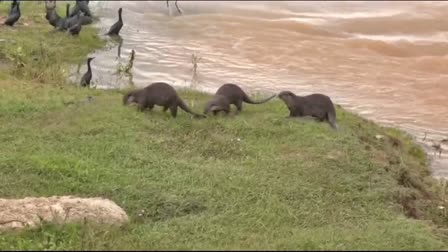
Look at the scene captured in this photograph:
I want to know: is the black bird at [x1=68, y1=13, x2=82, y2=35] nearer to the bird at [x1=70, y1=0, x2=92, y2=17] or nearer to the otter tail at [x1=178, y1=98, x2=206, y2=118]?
the bird at [x1=70, y1=0, x2=92, y2=17]

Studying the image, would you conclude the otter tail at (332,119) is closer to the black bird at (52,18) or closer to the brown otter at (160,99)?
the brown otter at (160,99)

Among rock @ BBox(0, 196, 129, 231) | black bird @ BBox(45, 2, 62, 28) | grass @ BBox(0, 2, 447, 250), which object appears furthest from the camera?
black bird @ BBox(45, 2, 62, 28)

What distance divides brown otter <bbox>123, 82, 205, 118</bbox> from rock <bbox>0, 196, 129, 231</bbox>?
341cm

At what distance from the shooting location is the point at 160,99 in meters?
10.4

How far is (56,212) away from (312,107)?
15.5ft

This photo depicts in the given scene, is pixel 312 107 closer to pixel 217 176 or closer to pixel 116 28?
pixel 217 176

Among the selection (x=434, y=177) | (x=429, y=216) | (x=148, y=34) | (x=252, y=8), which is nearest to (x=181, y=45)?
(x=148, y=34)

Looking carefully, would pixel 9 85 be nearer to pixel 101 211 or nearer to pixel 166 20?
pixel 101 211

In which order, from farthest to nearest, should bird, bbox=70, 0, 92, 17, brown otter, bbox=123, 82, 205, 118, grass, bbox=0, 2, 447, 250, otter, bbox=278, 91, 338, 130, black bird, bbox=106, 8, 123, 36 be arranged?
bird, bbox=70, 0, 92, 17 → black bird, bbox=106, 8, 123, 36 → otter, bbox=278, 91, 338, 130 → brown otter, bbox=123, 82, 205, 118 → grass, bbox=0, 2, 447, 250

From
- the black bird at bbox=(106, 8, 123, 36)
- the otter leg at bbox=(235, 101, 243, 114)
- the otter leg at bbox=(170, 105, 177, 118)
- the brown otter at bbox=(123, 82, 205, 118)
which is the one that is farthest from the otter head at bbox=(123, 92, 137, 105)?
the black bird at bbox=(106, 8, 123, 36)

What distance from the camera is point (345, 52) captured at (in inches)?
677

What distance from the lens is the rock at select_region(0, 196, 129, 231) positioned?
22.1 ft

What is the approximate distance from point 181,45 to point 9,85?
20.3 ft

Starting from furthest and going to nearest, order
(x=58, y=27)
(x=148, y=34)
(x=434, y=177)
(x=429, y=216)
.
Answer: (x=148, y=34) < (x=58, y=27) < (x=434, y=177) < (x=429, y=216)
